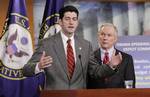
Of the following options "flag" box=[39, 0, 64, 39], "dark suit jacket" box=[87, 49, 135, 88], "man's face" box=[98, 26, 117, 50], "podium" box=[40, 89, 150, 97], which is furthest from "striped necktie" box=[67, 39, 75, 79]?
"flag" box=[39, 0, 64, 39]

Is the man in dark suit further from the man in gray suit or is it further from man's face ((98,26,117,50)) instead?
A: the man in gray suit

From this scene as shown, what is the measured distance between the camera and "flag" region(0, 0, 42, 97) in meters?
3.47

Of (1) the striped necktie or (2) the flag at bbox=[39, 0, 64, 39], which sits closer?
(1) the striped necktie

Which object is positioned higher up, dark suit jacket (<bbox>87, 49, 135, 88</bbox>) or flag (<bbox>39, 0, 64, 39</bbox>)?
flag (<bbox>39, 0, 64, 39</bbox>)

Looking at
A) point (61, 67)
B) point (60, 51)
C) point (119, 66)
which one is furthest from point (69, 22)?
point (119, 66)

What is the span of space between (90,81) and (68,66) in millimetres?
341

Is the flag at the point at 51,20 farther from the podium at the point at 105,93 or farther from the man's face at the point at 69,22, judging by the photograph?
the podium at the point at 105,93

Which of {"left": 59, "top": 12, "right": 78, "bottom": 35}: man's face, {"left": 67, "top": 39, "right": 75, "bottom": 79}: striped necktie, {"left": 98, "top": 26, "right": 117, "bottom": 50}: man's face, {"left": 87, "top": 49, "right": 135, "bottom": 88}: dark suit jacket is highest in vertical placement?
{"left": 59, "top": 12, "right": 78, "bottom": 35}: man's face

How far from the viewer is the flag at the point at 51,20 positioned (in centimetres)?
356

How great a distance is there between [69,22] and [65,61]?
0.30m

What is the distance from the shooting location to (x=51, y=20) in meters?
3.61

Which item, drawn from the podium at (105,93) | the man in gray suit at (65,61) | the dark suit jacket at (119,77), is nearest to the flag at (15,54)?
the dark suit jacket at (119,77)

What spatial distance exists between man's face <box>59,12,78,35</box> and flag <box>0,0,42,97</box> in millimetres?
1101

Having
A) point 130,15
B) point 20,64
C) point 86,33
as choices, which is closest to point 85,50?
point 20,64
